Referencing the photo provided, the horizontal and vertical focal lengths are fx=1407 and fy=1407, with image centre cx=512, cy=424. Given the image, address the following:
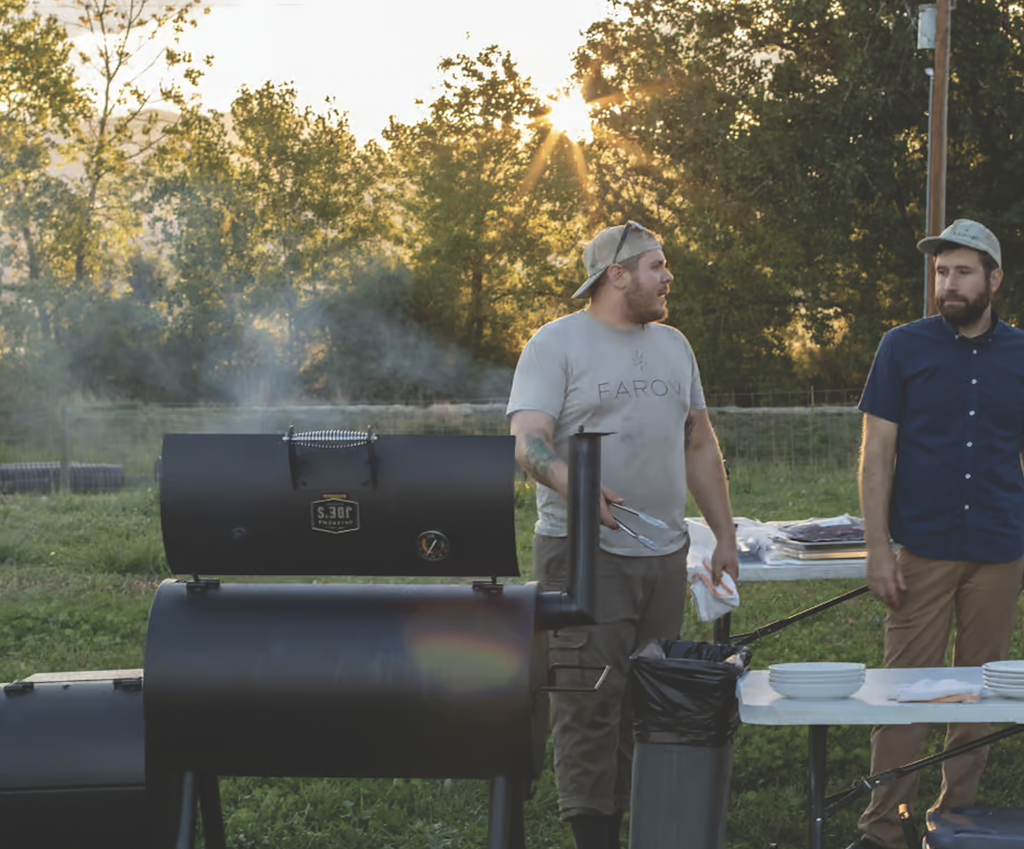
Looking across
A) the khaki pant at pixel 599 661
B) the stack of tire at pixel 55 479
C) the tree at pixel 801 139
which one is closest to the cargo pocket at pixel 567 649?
the khaki pant at pixel 599 661

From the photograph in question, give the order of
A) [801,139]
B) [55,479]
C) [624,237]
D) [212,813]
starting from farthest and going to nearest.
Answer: [801,139] → [55,479] → [624,237] → [212,813]

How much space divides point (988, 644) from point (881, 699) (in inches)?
44.5

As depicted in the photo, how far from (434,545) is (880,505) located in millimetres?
1905

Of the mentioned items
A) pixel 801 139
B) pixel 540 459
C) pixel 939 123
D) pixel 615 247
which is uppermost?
pixel 801 139

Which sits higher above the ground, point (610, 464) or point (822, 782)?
point (610, 464)

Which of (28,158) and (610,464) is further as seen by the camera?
(28,158)

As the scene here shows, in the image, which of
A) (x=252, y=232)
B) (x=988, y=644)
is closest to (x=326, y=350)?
(x=252, y=232)

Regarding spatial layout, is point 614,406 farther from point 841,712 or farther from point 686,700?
point 841,712

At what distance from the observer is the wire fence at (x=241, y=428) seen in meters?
19.4

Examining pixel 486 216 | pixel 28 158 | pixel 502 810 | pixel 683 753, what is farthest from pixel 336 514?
pixel 486 216

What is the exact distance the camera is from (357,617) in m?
2.80

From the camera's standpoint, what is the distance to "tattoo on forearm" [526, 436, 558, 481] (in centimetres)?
371

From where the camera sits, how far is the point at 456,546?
2812mm

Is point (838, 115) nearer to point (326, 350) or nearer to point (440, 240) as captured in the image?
point (440, 240)
